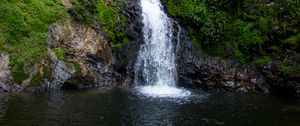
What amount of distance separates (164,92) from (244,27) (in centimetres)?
1023

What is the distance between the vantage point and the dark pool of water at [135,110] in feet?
61.5

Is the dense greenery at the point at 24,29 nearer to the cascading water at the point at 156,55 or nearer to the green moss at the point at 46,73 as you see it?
the green moss at the point at 46,73

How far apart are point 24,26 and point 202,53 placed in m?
13.6

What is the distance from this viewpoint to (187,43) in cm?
3319

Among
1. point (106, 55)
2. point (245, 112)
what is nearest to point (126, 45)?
point (106, 55)

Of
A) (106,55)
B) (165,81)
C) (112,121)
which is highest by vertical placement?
(106,55)

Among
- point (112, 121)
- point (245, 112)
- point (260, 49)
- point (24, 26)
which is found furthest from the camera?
point (260, 49)

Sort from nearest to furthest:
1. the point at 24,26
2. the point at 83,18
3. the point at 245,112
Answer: the point at 245,112
the point at 24,26
the point at 83,18

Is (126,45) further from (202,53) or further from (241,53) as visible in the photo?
(241,53)

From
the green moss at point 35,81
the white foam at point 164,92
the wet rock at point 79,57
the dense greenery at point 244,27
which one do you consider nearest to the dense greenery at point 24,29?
the green moss at point 35,81

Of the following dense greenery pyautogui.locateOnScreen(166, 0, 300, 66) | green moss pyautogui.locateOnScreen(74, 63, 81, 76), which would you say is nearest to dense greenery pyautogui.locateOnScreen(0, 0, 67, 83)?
green moss pyautogui.locateOnScreen(74, 63, 81, 76)

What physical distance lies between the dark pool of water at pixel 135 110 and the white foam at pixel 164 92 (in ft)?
2.95

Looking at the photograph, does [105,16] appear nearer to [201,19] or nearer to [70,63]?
[70,63]

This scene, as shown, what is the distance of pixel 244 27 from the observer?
110 feet
